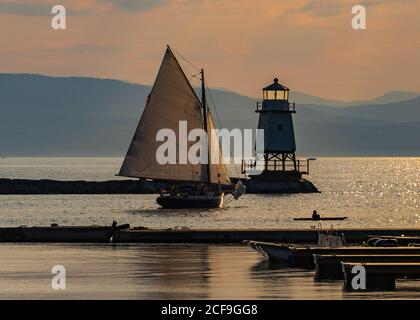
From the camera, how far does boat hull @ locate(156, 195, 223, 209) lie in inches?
4323

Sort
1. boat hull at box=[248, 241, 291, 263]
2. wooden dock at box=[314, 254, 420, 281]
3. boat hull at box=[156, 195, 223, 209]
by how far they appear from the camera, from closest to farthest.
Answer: wooden dock at box=[314, 254, 420, 281]
boat hull at box=[248, 241, 291, 263]
boat hull at box=[156, 195, 223, 209]

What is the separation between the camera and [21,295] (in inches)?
1751

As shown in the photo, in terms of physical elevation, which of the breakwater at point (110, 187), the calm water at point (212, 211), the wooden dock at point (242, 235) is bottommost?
the wooden dock at point (242, 235)

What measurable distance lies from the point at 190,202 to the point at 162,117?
8.33 m

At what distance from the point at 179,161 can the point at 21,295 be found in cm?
6240

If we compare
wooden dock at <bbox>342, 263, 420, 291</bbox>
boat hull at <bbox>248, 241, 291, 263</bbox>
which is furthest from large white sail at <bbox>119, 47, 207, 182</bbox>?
wooden dock at <bbox>342, 263, 420, 291</bbox>

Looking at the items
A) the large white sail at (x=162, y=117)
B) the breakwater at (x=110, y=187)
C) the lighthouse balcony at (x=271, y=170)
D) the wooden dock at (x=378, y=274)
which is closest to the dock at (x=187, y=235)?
the wooden dock at (x=378, y=274)

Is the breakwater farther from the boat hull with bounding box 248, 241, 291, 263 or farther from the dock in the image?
the boat hull with bounding box 248, 241, 291, 263

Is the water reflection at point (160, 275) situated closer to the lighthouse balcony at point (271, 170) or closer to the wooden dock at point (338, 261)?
the wooden dock at point (338, 261)

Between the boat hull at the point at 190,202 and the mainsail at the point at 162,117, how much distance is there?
14.4 ft

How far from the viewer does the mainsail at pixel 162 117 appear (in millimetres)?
105625
